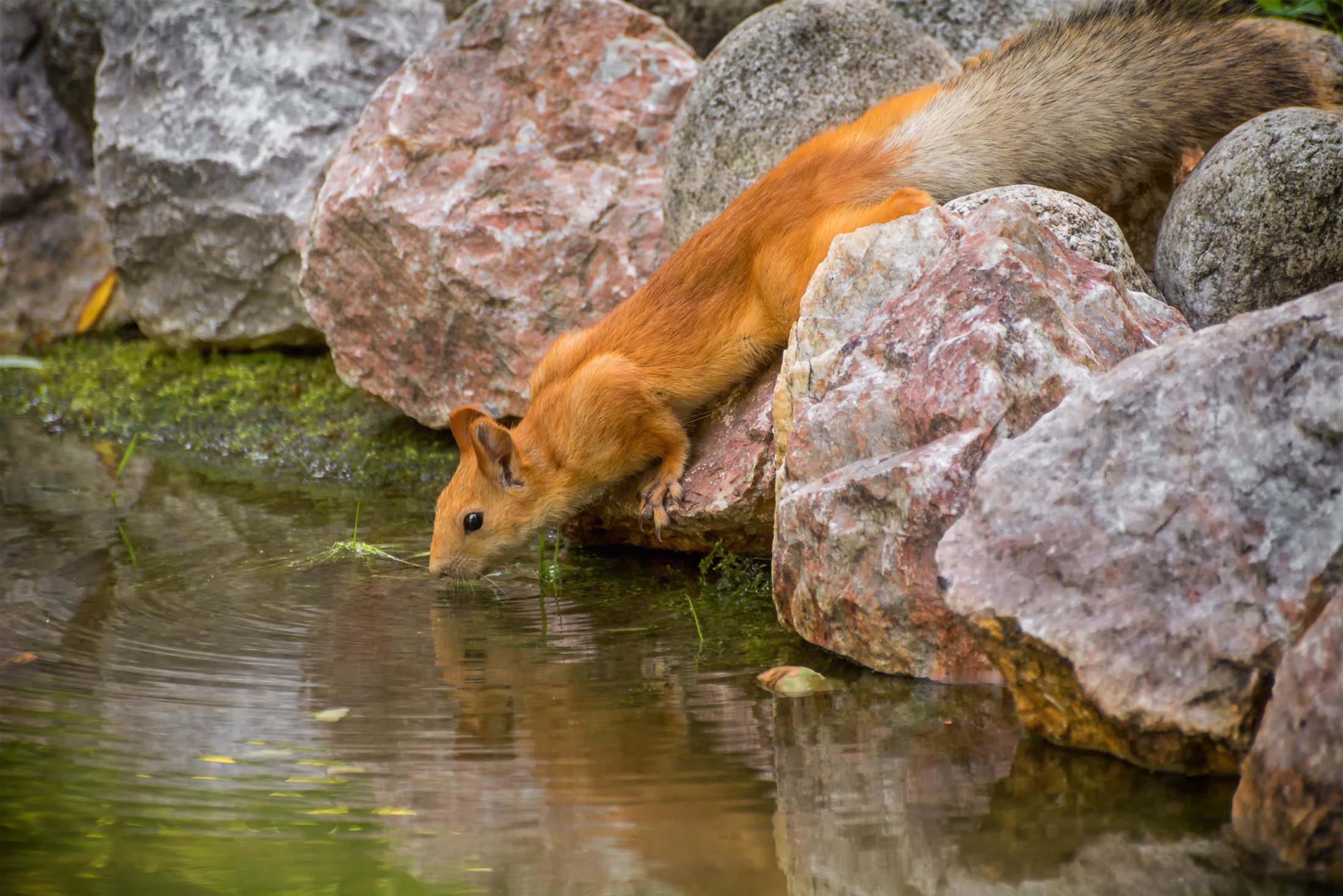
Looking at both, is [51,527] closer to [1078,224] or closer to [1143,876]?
[1078,224]

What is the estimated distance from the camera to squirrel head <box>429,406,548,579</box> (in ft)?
15.3

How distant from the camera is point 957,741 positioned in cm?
312

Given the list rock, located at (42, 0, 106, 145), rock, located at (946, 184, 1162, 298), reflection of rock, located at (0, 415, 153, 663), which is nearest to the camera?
rock, located at (946, 184, 1162, 298)

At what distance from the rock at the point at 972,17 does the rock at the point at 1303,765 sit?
4688mm

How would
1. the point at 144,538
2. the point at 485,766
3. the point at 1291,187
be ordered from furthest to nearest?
the point at 144,538 < the point at 1291,187 < the point at 485,766

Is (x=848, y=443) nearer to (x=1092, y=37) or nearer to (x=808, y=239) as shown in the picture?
(x=808, y=239)

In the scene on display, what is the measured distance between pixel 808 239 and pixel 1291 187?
1.66 metres

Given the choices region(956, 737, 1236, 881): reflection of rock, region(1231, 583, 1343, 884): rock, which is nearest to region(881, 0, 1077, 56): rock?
region(956, 737, 1236, 881): reflection of rock

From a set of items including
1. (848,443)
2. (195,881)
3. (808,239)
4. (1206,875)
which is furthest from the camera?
(808,239)

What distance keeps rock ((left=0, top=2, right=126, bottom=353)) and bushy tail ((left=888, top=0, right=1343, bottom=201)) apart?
269 inches

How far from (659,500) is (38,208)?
22.1ft

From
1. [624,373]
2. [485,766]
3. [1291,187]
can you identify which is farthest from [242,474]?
[1291,187]

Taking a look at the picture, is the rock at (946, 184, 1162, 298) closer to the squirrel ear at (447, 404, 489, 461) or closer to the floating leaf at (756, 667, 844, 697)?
the floating leaf at (756, 667, 844, 697)

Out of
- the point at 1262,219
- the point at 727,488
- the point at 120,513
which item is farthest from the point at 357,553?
the point at 1262,219
